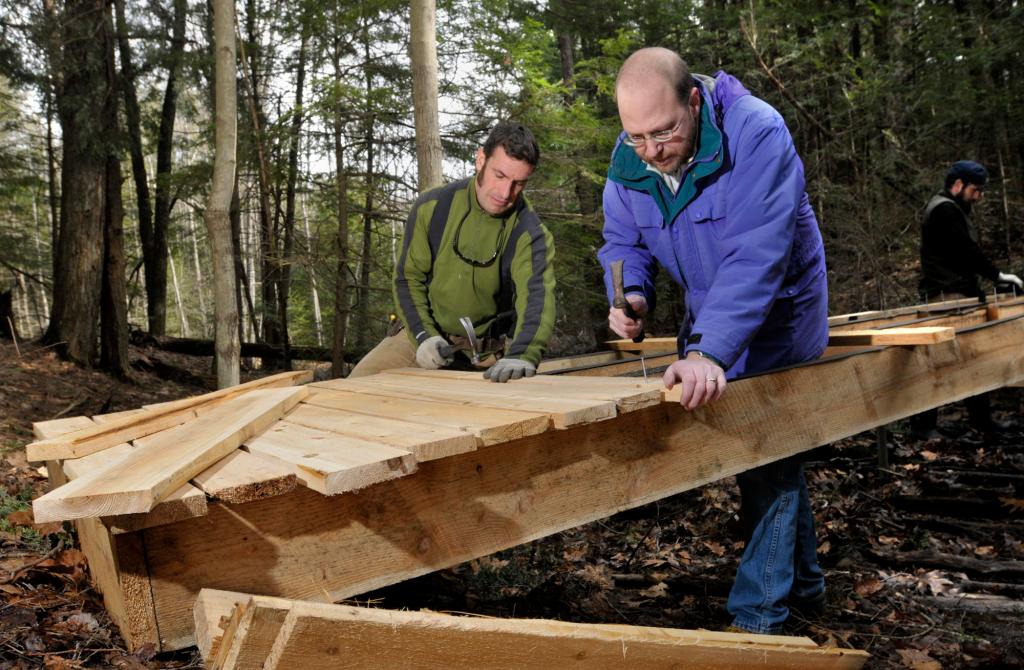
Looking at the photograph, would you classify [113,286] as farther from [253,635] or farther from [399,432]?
[253,635]

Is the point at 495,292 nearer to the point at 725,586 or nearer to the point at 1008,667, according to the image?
the point at 725,586

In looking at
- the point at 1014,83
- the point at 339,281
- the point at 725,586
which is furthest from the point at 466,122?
the point at 1014,83

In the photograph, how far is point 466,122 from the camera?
34.3ft

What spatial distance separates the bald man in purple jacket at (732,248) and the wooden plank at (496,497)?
0.21 meters

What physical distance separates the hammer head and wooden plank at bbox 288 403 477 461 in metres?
1.45

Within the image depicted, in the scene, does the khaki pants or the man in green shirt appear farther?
the khaki pants

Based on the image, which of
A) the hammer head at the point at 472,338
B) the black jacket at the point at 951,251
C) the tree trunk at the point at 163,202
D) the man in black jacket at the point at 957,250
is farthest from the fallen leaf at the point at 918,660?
the tree trunk at the point at 163,202

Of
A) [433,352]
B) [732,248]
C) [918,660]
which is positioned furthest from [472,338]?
[918,660]

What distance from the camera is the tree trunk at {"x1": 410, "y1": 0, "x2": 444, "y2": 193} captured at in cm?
726

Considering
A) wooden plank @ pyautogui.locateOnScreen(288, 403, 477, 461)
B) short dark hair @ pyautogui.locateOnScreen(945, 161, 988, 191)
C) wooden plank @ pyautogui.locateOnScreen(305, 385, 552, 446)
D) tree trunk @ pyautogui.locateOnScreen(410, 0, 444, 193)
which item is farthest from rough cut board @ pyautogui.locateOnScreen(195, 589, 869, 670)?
short dark hair @ pyautogui.locateOnScreen(945, 161, 988, 191)

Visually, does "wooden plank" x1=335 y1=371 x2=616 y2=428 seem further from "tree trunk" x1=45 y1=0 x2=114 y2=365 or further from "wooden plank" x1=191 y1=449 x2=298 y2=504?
"tree trunk" x1=45 y1=0 x2=114 y2=365

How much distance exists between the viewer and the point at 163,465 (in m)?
2.04

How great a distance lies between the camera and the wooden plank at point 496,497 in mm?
2078

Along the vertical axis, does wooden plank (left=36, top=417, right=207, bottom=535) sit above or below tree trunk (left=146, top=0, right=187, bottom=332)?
below
